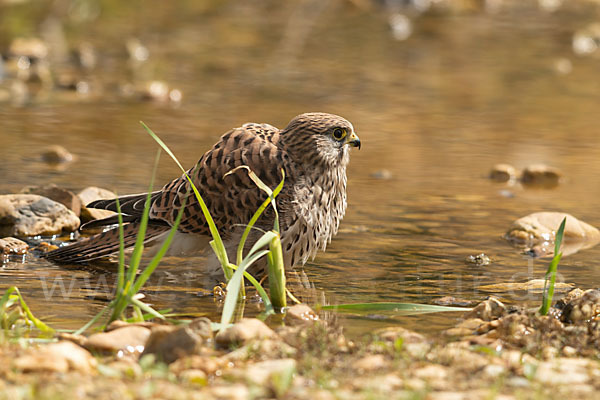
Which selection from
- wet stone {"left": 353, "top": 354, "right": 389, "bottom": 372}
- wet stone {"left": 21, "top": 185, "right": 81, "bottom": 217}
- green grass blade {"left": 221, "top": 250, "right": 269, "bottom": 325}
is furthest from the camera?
wet stone {"left": 21, "top": 185, "right": 81, "bottom": 217}

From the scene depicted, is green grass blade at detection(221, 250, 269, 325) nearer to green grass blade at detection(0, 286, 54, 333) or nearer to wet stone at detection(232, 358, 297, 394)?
wet stone at detection(232, 358, 297, 394)

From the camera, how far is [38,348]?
12.6 ft

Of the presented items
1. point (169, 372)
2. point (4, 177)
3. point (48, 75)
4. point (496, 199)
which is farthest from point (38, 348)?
point (48, 75)

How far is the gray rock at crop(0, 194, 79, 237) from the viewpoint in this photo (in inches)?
241

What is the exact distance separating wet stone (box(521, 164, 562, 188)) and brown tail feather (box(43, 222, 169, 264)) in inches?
156

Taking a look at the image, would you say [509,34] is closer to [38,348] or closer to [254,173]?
[254,173]

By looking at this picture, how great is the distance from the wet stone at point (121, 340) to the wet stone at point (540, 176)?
16.6 feet

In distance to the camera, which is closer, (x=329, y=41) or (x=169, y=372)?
(x=169, y=372)

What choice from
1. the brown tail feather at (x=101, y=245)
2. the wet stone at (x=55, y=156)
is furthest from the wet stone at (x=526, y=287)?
the wet stone at (x=55, y=156)

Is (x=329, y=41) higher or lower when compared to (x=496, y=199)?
higher

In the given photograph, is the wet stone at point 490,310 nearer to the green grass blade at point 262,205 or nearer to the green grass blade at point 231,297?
the green grass blade at point 262,205

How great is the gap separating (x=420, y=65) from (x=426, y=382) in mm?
11416

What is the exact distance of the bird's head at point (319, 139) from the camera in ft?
17.2

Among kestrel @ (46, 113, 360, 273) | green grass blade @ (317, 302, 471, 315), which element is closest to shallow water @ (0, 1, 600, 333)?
green grass blade @ (317, 302, 471, 315)
